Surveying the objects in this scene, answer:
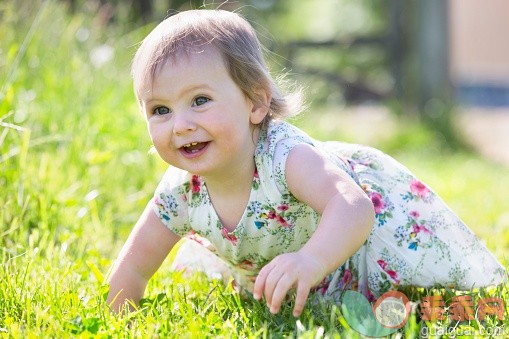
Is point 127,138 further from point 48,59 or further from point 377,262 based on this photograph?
point 377,262

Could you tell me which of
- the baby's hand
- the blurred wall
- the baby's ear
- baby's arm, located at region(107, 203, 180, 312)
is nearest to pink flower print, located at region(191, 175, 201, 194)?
baby's arm, located at region(107, 203, 180, 312)

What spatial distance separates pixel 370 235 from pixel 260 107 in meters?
0.46

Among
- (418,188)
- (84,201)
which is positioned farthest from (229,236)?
(84,201)

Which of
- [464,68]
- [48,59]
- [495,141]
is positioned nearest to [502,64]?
[464,68]

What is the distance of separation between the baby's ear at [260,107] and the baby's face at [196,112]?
7 centimetres

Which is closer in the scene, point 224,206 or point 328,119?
point 224,206

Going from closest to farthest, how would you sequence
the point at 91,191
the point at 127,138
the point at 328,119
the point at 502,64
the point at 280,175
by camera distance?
the point at 280,175
the point at 91,191
the point at 127,138
the point at 328,119
the point at 502,64

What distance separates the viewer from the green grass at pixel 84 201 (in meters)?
1.85

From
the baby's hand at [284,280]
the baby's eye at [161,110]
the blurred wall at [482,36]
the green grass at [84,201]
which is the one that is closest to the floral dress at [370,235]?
the green grass at [84,201]

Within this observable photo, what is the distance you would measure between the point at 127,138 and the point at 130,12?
4399 millimetres

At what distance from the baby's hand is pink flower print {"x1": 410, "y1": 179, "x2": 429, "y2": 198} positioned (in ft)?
2.27

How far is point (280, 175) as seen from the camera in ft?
6.74

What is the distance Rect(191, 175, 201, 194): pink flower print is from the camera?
7.29 feet

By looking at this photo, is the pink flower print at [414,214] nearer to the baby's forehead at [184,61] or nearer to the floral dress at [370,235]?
the floral dress at [370,235]
